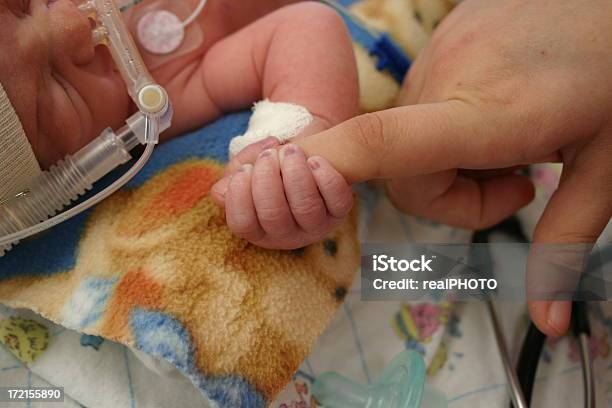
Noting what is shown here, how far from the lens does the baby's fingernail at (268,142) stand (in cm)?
76

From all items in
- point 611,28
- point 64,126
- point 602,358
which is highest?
point 64,126

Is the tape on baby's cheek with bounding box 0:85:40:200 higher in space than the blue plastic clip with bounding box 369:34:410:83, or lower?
higher

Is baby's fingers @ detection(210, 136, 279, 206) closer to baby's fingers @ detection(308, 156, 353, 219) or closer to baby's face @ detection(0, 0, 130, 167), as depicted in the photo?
baby's fingers @ detection(308, 156, 353, 219)

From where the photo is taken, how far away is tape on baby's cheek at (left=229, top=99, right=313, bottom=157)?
0.81 m

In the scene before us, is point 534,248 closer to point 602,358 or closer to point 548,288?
point 548,288

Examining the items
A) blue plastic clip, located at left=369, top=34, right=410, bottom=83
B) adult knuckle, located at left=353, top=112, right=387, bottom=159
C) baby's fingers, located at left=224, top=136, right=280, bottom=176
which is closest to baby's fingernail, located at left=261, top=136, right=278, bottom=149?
baby's fingers, located at left=224, top=136, right=280, bottom=176

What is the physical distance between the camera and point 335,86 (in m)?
0.89

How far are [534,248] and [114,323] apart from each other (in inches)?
23.5

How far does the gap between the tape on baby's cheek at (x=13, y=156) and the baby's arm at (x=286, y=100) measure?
24 centimetres

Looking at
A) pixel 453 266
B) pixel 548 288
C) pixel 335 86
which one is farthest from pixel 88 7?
pixel 548 288

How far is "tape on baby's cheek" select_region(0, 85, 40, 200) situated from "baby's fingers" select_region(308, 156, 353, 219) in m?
0.37

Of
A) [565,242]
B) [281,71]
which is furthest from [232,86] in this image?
[565,242]

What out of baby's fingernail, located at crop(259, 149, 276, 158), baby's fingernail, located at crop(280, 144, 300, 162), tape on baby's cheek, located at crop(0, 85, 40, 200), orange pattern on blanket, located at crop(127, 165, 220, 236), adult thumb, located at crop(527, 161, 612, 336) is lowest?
adult thumb, located at crop(527, 161, 612, 336)

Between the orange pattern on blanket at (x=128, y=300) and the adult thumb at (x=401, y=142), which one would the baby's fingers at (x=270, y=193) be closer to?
the adult thumb at (x=401, y=142)
